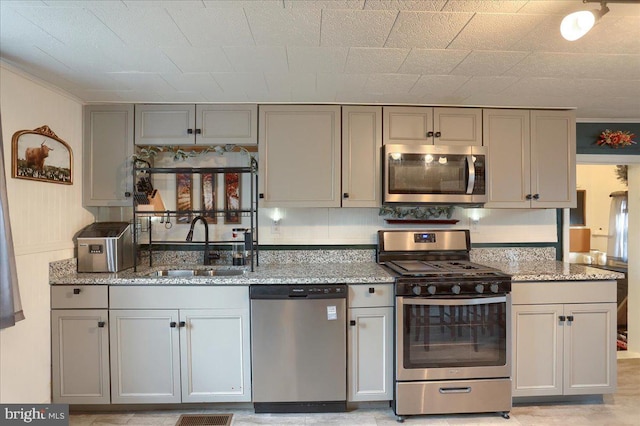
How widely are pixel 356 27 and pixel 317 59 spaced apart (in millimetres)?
357

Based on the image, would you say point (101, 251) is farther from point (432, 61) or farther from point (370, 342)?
point (432, 61)

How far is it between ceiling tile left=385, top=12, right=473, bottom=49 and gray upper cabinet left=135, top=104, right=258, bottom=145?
4.25ft

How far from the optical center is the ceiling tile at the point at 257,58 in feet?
5.79

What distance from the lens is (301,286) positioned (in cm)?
223

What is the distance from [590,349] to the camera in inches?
93.0

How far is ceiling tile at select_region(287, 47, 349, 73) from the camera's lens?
177cm

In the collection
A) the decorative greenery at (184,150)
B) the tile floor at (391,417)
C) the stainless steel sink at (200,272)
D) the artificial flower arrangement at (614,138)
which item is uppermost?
the artificial flower arrangement at (614,138)

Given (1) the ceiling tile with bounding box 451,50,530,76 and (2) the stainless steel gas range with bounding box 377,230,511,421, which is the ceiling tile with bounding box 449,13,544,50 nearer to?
(1) the ceiling tile with bounding box 451,50,530,76

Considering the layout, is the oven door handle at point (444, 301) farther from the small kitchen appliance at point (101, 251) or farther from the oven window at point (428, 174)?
the small kitchen appliance at point (101, 251)

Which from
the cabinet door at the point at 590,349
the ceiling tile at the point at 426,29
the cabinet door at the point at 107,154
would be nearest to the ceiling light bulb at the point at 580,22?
the ceiling tile at the point at 426,29

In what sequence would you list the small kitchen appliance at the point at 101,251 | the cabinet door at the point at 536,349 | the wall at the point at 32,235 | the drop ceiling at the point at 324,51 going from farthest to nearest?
the small kitchen appliance at the point at 101,251 < the cabinet door at the point at 536,349 < the wall at the point at 32,235 < the drop ceiling at the point at 324,51

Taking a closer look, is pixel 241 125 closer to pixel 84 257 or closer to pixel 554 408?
pixel 84 257

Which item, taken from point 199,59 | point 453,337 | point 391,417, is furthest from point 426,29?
point 391,417

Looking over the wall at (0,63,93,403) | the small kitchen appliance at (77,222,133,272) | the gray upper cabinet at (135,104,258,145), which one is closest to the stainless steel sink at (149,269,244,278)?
the small kitchen appliance at (77,222,133,272)
